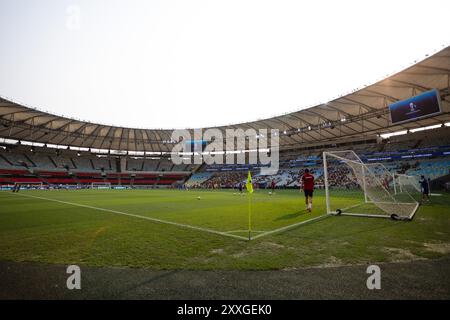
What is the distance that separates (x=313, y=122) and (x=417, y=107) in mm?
17741

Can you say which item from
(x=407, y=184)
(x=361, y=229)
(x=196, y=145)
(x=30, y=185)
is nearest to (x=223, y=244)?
(x=361, y=229)

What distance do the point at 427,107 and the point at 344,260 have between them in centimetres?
2737

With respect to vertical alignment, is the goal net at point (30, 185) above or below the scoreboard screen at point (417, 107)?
below

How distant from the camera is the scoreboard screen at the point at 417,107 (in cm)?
2175

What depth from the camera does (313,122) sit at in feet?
133

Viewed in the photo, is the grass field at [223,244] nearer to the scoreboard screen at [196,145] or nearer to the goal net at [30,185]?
the goal net at [30,185]

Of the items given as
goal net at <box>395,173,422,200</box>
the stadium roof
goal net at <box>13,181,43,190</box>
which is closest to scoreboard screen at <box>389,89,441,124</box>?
the stadium roof

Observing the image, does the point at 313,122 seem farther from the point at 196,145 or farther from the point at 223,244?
the point at 223,244

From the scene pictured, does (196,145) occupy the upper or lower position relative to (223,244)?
upper

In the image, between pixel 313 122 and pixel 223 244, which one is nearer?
pixel 223 244

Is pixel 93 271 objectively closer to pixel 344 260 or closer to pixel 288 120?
pixel 344 260

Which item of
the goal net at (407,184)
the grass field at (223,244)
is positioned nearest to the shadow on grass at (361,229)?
the grass field at (223,244)

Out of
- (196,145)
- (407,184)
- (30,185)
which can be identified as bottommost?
(30,185)

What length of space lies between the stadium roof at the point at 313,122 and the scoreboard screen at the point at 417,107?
7.24 ft
